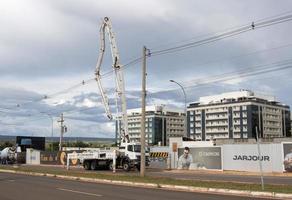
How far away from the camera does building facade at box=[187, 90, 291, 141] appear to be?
162 meters

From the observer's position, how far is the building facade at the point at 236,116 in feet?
532

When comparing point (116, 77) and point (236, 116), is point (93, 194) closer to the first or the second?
point (116, 77)

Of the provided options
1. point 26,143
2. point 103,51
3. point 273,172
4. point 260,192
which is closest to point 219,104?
point 26,143

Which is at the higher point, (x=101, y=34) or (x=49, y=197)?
(x=101, y=34)

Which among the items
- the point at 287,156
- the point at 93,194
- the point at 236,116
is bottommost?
the point at 93,194

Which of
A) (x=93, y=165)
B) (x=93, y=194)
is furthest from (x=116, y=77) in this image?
(x=93, y=194)

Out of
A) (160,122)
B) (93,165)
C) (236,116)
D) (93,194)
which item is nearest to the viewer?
(93,194)

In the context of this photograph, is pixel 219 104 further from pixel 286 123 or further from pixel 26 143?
pixel 26 143

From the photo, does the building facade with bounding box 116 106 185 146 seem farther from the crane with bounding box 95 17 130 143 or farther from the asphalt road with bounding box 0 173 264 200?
the asphalt road with bounding box 0 173 264 200

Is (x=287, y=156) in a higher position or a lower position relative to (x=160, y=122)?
lower

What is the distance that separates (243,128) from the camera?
543 feet

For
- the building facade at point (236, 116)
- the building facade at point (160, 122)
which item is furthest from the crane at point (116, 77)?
the building facade at point (236, 116)

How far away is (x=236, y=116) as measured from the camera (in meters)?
164

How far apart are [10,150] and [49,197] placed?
64855mm
